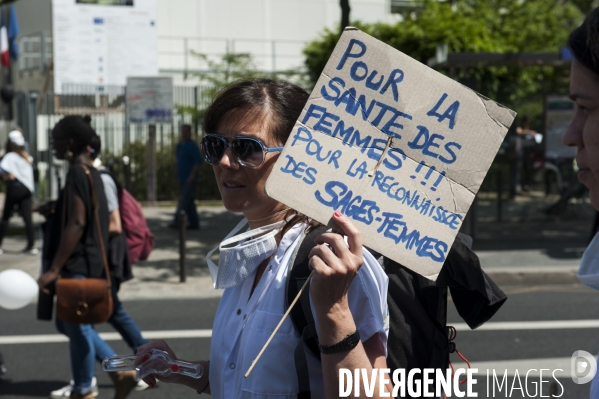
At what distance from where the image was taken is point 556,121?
1238 centimetres

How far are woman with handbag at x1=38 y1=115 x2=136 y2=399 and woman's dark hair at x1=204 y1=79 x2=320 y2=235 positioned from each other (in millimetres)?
2798

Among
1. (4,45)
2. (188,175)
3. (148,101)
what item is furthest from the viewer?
(4,45)

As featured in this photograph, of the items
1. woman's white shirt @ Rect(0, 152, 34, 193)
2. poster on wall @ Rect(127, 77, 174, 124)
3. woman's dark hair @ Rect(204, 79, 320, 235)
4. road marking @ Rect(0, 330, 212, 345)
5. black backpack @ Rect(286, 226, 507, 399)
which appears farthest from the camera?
poster on wall @ Rect(127, 77, 174, 124)

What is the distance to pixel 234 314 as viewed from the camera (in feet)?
7.33

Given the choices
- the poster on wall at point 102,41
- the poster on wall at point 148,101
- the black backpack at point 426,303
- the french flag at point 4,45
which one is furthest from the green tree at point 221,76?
the black backpack at point 426,303

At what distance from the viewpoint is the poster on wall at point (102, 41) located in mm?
19391

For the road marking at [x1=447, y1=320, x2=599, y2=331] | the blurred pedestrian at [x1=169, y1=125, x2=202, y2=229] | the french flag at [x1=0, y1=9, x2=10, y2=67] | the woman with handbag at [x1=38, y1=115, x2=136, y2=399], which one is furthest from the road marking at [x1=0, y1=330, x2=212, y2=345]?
the french flag at [x1=0, y1=9, x2=10, y2=67]

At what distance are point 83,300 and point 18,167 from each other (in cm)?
743

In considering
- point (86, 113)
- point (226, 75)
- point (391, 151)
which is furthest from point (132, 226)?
point (226, 75)

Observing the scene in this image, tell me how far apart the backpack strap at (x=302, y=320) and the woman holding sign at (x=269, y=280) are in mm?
13

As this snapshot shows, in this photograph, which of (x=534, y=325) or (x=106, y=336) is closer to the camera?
(x=106, y=336)

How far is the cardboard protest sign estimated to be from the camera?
1.94m

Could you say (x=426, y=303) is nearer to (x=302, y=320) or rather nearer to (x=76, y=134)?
(x=302, y=320)

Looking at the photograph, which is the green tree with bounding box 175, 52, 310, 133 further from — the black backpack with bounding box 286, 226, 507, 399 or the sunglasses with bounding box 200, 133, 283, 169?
the black backpack with bounding box 286, 226, 507, 399
